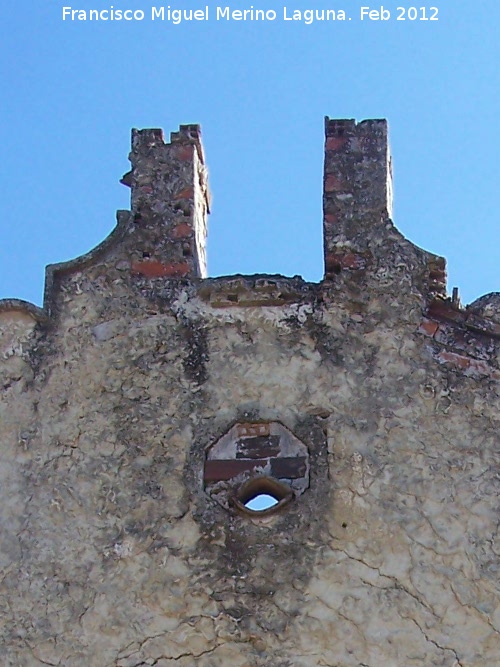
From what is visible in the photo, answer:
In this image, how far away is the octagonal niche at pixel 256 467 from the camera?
24.0 ft

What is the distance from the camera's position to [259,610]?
Answer: 7051 mm

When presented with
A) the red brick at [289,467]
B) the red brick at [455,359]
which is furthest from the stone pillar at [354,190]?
the red brick at [289,467]

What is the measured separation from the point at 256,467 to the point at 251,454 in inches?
2.8

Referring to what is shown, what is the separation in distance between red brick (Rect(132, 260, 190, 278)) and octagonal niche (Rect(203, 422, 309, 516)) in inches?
38.8

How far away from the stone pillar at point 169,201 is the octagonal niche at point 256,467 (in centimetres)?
102

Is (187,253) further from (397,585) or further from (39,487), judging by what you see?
(397,585)

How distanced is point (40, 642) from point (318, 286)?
2.34 m

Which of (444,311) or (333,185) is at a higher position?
(333,185)

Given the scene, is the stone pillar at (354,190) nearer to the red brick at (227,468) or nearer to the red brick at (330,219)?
the red brick at (330,219)

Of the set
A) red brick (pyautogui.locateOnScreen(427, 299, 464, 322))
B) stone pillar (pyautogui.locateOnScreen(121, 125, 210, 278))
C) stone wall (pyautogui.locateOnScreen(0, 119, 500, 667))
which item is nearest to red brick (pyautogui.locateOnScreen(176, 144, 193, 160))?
stone pillar (pyautogui.locateOnScreen(121, 125, 210, 278))

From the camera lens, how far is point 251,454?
7418 millimetres

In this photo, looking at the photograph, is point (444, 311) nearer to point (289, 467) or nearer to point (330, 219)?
point (330, 219)

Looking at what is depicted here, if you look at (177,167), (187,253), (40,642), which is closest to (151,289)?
(187,253)

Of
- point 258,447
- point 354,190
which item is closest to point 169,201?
point 354,190
